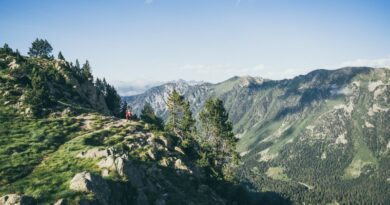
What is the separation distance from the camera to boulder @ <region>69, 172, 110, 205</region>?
166 feet

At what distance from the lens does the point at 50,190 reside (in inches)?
2020

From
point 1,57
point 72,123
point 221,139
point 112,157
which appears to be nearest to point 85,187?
point 112,157

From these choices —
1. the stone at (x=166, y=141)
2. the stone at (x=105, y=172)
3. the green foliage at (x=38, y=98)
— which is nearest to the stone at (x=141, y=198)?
the stone at (x=105, y=172)

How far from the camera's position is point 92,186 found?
51250 mm

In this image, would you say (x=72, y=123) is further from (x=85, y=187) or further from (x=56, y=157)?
(x=85, y=187)

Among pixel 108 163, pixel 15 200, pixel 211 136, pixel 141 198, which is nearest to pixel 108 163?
pixel 108 163

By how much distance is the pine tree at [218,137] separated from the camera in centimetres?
10544

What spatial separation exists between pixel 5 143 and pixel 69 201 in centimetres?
3161

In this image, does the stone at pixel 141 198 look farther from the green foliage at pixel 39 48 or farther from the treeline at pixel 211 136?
the green foliage at pixel 39 48

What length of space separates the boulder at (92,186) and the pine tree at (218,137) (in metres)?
53.5

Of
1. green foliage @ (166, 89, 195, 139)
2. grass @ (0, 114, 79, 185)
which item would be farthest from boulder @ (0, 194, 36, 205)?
green foliage @ (166, 89, 195, 139)

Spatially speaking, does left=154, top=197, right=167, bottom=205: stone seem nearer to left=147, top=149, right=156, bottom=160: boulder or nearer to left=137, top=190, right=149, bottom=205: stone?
left=137, top=190, right=149, bottom=205: stone

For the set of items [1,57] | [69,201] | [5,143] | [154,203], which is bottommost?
[154,203]

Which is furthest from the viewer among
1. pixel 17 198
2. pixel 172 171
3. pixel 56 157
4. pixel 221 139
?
pixel 221 139
